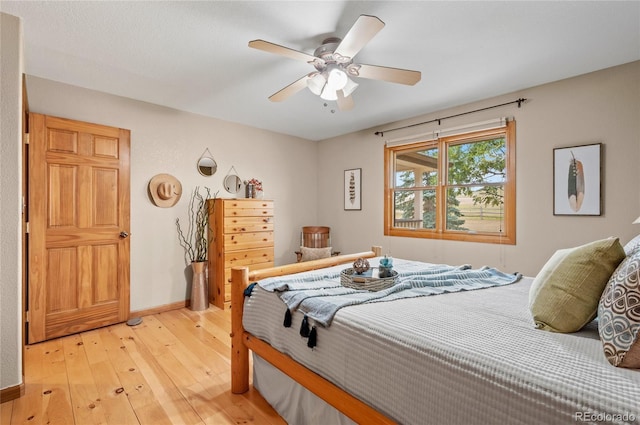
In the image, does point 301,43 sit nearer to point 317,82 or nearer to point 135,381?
point 317,82

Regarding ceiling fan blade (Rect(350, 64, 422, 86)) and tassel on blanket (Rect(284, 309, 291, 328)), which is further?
ceiling fan blade (Rect(350, 64, 422, 86))

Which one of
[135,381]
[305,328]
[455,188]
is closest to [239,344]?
[305,328]

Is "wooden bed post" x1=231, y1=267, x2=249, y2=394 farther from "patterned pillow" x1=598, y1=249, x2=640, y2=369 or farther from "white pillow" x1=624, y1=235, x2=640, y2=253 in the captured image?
"white pillow" x1=624, y1=235, x2=640, y2=253

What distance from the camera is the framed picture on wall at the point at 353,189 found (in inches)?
184

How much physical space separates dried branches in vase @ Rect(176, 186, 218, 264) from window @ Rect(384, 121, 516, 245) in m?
2.47

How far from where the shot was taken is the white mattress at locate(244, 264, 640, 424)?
839 mm

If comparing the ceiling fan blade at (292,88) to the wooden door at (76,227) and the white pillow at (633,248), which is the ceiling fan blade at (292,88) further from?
the white pillow at (633,248)

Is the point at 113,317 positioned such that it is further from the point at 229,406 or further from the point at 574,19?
the point at 574,19

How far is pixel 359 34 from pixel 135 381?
2.74 m

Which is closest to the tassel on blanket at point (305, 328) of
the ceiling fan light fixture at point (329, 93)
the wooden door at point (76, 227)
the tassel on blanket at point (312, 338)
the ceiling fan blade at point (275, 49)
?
the tassel on blanket at point (312, 338)

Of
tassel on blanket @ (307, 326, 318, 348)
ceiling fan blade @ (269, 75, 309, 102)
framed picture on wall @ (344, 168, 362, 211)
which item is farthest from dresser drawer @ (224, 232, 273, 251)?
tassel on blanket @ (307, 326, 318, 348)

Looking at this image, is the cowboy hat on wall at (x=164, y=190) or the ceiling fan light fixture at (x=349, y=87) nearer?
the ceiling fan light fixture at (x=349, y=87)

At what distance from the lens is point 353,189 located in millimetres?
4766

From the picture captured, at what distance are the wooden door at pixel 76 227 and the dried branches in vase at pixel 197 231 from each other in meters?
0.71
